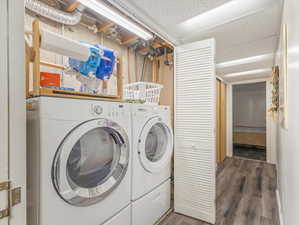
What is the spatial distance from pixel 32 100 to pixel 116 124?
0.54 m

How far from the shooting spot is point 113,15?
1.36 m

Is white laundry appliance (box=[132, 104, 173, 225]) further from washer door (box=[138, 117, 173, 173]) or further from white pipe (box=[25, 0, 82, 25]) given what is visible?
white pipe (box=[25, 0, 82, 25])

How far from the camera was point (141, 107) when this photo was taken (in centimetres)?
146

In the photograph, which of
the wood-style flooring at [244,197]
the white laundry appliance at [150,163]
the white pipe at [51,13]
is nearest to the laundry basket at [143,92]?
the white laundry appliance at [150,163]

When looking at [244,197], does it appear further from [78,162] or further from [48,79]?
[48,79]

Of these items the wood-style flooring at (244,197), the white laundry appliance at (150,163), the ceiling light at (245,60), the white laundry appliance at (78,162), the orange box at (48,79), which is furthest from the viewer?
the ceiling light at (245,60)

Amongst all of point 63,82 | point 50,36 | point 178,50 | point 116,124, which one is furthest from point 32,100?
point 178,50

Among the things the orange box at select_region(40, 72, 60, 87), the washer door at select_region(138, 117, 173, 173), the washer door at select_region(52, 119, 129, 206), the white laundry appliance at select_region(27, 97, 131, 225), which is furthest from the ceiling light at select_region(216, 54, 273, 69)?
the orange box at select_region(40, 72, 60, 87)
